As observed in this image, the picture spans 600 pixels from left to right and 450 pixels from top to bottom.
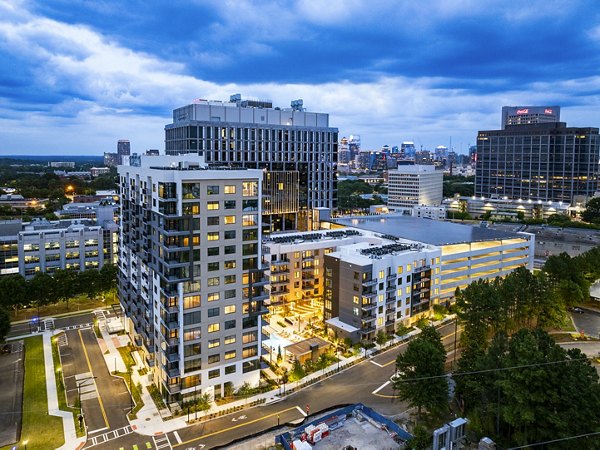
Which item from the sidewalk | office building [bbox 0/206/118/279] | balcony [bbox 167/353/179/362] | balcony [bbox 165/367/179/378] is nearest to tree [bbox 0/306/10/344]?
the sidewalk

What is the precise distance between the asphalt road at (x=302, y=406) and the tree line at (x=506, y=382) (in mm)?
3543

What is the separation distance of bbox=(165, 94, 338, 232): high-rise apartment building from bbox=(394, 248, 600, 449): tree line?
58.5 metres

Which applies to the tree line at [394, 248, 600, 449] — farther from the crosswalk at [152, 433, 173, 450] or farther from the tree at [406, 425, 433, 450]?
the crosswalk at [152, 433, 173, 450]

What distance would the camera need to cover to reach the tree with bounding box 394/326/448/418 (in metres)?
44.9

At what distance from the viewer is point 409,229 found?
102 meters

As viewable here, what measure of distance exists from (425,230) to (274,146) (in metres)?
43.9

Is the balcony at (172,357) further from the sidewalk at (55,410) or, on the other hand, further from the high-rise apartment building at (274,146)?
the high-rise apartment building at (274,146)

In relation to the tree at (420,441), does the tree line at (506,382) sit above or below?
above

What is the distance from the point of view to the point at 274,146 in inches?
4569

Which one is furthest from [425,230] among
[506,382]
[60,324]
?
[60,324]

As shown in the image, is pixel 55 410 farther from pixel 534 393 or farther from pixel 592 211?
pixel 592 211

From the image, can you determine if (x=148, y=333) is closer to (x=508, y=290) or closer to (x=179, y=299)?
(x=179, y=299)

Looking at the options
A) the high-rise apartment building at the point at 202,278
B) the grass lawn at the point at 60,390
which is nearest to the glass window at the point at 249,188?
the high-rise apartment building at the point at 202,278

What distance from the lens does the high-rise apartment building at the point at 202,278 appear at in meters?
48.7
